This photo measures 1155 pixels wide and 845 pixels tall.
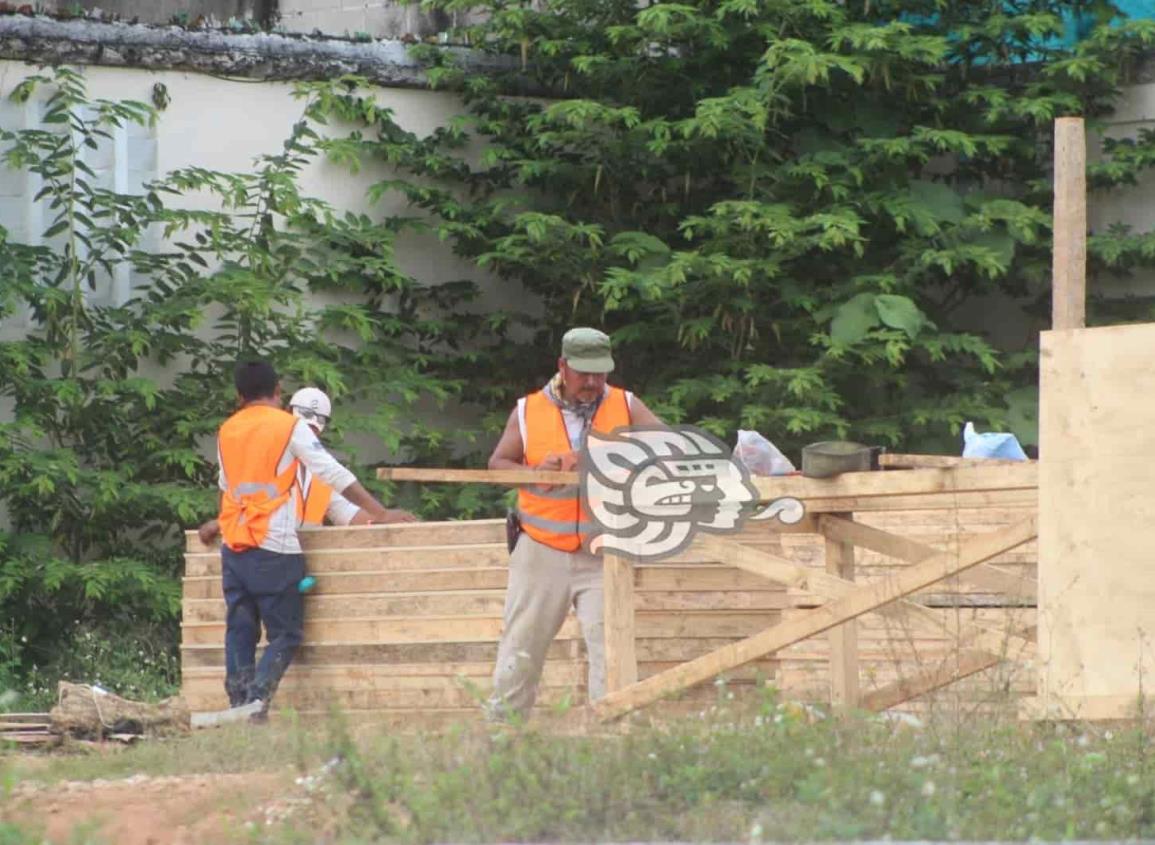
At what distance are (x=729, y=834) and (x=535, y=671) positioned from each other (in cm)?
314

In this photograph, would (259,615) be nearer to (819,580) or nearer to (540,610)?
(540,610)

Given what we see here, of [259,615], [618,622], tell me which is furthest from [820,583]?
[259,615]

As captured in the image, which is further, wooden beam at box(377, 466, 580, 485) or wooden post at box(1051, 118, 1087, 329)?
wooden beam at box(377, 466, 580, 485)

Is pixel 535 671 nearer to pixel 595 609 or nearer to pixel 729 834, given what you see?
pixel 595 609

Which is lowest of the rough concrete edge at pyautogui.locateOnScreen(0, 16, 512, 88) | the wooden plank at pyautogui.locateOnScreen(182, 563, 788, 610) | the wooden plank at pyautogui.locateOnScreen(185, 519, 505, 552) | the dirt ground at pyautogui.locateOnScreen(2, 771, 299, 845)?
the dirt ground at pyautogui.locateOnScreen(2, 771, 299, 845)

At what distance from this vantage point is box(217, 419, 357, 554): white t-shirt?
33.4ft

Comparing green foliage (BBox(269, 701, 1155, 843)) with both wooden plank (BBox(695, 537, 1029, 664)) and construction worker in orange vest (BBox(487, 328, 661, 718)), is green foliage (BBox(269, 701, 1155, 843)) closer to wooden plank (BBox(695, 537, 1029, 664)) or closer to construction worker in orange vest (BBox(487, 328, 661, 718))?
wooden plank (BBox(695, 537, 1029, 664))

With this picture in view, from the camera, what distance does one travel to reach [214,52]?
13.7m

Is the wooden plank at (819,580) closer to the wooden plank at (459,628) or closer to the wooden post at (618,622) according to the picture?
the wooden post at (618,622)

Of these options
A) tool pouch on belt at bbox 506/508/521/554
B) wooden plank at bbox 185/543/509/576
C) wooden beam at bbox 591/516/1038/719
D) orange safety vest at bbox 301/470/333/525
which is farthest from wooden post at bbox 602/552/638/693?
orange safety vest at bbox 301/470/333/525

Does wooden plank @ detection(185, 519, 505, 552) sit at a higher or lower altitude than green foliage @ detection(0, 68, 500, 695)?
lower

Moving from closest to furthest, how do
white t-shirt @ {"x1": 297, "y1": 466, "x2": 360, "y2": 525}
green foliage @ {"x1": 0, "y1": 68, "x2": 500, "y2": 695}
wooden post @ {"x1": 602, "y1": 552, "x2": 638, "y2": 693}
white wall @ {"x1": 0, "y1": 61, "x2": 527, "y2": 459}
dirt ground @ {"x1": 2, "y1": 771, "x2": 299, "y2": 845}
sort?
dirt ground @ {"x1": 2, "y1": 771, "x2": 299, "y2": 845}, wooden post @ {"x1": 602, "y1": 552, "x2": 638, "y2": 693}, white t-shirt @ {"x1": 297, "y1": 466, "x2": 360, "y2": 525}, green foliage @ {"x1": 0, "y1": 68, "x2": 500, "y2": 695}, white wall @ {"x1": 0, "y1": 61, "x2": 527, "y2": 459}

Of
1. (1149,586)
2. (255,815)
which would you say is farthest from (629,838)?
(1149,586)

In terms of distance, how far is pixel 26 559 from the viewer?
12672mm
